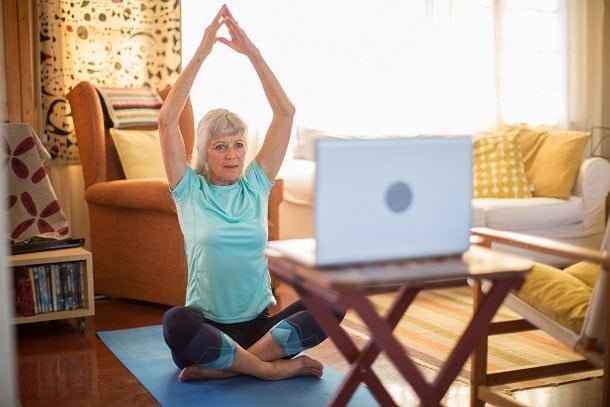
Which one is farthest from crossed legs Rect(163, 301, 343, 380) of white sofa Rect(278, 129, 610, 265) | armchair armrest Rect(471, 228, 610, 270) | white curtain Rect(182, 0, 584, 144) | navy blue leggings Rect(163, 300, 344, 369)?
white curtain Rect(182, 0, 584, 144)

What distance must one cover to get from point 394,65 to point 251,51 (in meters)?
3.04

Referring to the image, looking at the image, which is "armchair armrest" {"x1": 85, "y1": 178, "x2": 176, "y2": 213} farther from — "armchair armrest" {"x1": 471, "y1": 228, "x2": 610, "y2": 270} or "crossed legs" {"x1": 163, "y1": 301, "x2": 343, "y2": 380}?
"armchair armrest" {"x1": 471, "y1": 228, "x2": 610, "y2": 270}

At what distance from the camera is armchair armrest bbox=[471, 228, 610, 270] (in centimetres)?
182

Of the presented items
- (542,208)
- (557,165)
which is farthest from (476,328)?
(557,165)

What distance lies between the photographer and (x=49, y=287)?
3436 mm

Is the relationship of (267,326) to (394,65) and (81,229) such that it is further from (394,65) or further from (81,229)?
(394,65)

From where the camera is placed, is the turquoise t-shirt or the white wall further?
the turquoise t-shirt

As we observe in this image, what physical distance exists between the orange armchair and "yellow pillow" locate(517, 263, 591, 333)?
175cm

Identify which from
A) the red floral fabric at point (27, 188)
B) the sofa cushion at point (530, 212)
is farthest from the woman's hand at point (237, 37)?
the sofa cushion at point (530, 212)

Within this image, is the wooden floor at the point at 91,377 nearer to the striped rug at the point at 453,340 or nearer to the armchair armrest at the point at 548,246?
the striped rug at the point at 453,340

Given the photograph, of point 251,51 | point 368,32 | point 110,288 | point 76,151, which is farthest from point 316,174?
point 368,32

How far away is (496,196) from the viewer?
4.70 metres

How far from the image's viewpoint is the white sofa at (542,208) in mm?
4449

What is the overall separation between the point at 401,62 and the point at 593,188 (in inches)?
59.7
